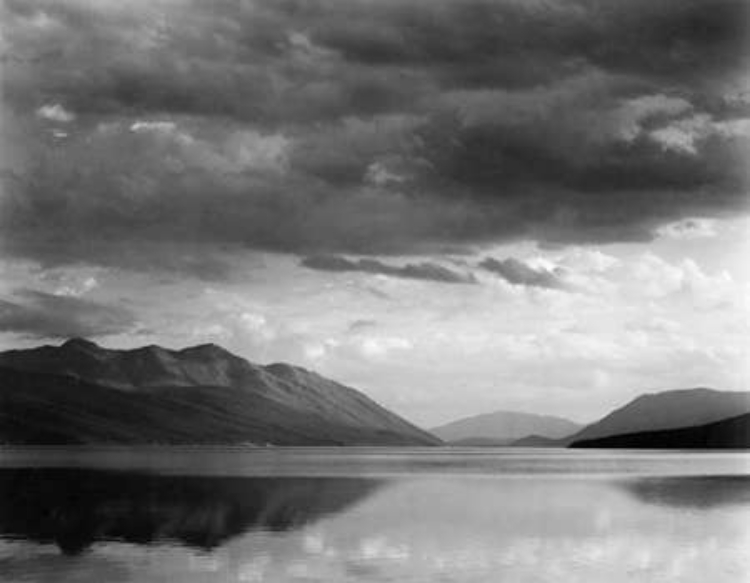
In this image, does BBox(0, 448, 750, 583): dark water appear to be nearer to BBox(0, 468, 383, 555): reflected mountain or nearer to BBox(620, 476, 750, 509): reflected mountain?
BBox(0, 468, 383, 555): reflected mountain

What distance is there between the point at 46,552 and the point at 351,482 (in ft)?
206

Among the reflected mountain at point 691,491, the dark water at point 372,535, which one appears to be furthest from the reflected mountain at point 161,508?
the reflected mountain at point 691,491

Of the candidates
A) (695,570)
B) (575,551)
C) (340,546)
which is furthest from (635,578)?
(340,546)

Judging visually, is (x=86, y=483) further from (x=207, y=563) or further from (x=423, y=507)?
(x=207, y=563)

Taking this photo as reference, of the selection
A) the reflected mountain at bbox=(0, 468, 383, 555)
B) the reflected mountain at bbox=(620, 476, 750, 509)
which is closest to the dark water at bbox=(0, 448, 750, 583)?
the reflected mountain at bbox=(0, 468, 383, 555)

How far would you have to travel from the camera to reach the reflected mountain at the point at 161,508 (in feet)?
168

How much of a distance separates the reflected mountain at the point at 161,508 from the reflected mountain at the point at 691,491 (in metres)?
21.3

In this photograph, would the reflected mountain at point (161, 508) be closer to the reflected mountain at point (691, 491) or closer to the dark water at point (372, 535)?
the dark water at point (372, 535)

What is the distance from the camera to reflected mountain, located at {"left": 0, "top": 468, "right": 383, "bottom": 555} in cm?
5134

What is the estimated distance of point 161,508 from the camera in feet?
219

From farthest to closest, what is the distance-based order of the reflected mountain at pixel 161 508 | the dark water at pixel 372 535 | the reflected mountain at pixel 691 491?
1. the reflected mountain at pixel 691 491
2. the reflected mountain at pixel 161 508
3. the dark water at pixel 372 535

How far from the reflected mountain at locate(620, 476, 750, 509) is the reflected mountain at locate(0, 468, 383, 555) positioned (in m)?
21.3

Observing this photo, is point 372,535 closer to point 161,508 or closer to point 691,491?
point 161,508

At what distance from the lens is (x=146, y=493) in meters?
82.5
